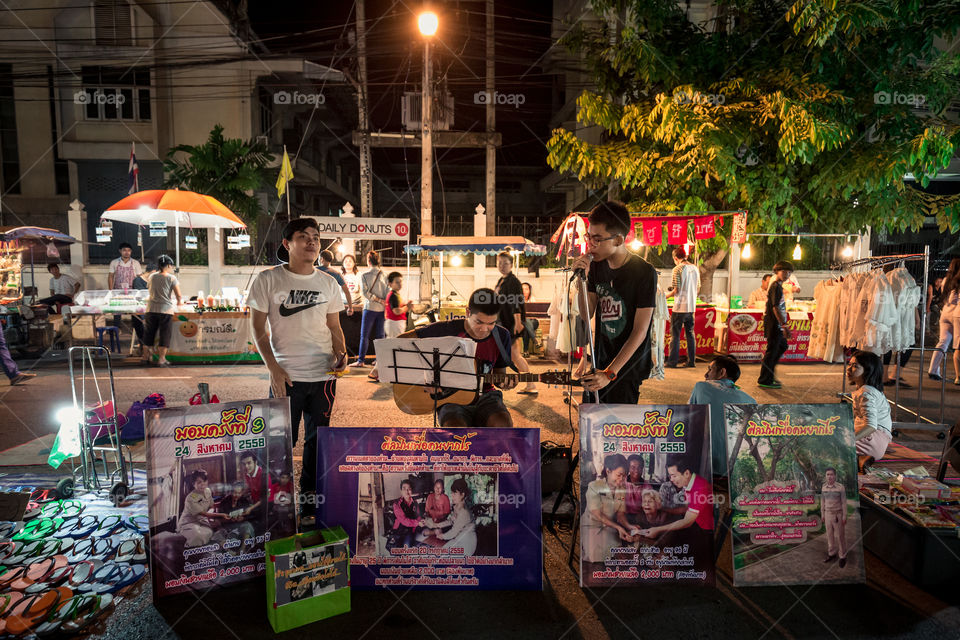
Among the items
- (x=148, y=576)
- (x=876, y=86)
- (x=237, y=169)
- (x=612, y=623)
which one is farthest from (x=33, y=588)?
(x=237, y=169)

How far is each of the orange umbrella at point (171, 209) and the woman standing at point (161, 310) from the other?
41.5 inches

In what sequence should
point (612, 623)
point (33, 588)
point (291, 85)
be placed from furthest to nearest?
point (291, 85) < point (33, 588) < point (612, 623)

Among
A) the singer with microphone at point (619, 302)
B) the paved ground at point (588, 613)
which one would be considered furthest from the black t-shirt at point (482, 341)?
the paved ground at point (588, 613)

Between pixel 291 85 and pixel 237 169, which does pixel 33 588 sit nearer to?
pixel 237 169

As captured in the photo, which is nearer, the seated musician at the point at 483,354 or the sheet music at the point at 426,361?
the sheet music at the point at 426,361

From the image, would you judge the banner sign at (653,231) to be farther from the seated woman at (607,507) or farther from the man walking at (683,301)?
the seated woman at (607,507)

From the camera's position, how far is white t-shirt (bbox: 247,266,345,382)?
3.82 meters

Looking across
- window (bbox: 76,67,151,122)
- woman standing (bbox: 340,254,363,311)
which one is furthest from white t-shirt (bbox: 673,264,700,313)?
window (bbox: 76,67,151,122)

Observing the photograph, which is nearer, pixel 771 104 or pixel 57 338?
pixel 771 104

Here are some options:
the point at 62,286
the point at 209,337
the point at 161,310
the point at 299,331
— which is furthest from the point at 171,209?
the point at 299,331

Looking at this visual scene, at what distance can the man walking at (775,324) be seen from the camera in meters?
8.52

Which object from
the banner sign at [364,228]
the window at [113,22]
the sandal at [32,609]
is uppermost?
the window at [113,22]

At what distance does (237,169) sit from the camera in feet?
55.2

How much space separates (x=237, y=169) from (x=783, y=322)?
1567cm
